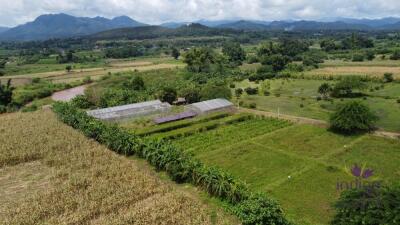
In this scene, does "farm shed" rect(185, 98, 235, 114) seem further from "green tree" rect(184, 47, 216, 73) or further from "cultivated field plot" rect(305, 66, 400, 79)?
"green tree" rect(184, 47, 216, 73)

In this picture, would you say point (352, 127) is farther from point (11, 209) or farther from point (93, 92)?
point (93, 92)

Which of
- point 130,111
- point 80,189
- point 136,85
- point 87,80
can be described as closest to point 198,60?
point 136,85

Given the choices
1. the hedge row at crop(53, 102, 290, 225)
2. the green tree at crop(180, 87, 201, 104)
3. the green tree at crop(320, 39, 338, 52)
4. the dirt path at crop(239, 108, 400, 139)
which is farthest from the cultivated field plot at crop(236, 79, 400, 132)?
the green tree at crop(320, 39, 338, 52)

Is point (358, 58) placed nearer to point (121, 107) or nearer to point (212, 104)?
point (212, 104)

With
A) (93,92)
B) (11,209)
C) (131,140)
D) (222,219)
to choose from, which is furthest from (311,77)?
(11,209)

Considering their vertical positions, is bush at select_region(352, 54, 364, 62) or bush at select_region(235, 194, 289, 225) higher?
bush at select_region(352, 54, 364, 62)

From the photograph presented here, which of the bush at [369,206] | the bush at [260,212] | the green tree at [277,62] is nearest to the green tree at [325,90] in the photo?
the green tree at [277,62]

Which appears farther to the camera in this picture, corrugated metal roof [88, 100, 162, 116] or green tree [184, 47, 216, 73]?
green tree [184, 47, 216, 73]
